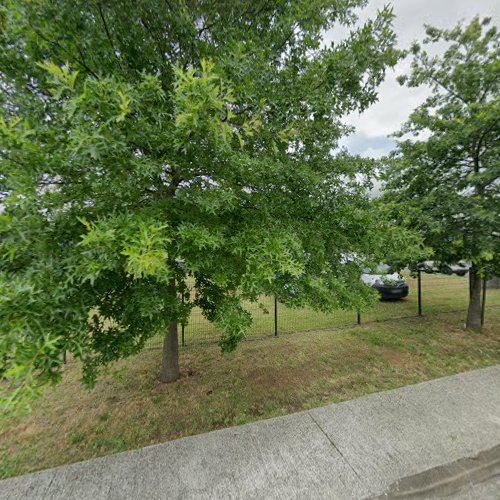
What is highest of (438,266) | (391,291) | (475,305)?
(438,266)

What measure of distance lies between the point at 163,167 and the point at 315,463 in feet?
11.2

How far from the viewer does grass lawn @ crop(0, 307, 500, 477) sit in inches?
123

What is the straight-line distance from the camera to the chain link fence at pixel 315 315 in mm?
6219

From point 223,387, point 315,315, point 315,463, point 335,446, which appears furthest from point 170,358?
point 315,315

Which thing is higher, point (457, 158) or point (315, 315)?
point (457, 158)

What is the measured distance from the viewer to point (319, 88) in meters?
2.69

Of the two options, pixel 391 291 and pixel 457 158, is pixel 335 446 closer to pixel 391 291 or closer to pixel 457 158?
pixel 457 158

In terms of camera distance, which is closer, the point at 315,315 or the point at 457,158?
the point at 457,158

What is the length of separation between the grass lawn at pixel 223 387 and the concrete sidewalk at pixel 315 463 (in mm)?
340

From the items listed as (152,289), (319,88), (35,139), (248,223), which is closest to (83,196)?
(35,139)

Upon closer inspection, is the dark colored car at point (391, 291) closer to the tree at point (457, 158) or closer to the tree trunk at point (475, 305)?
the tree trunk at point (475, 305)

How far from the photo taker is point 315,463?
8.72 feet

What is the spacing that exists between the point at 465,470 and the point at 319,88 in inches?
171

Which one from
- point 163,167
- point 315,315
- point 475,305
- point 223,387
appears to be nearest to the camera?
point 163,167
